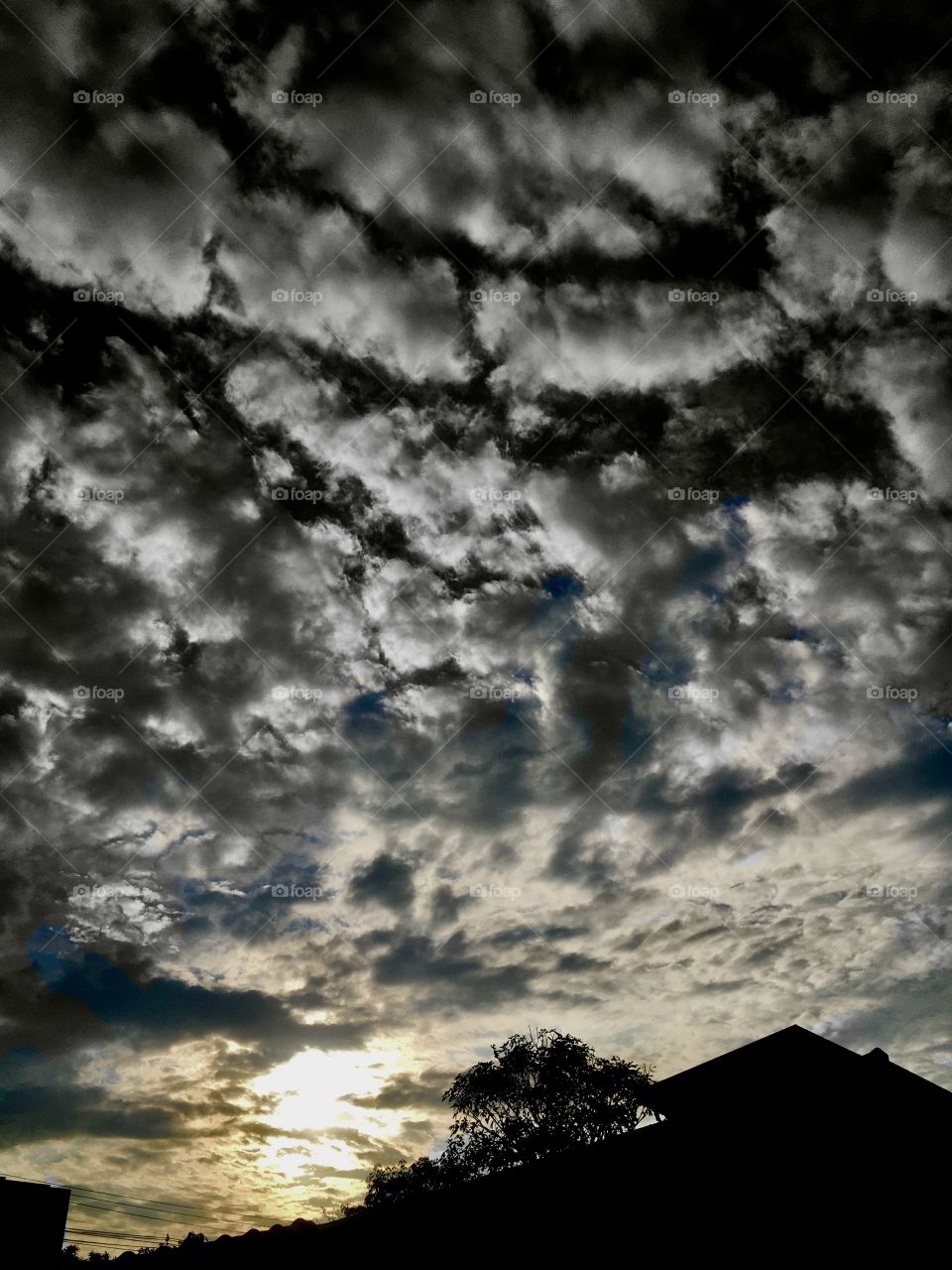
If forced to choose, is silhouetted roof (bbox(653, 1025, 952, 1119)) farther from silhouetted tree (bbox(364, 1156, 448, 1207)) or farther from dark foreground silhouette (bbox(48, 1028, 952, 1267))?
silhouetted tree (bbox(364, 1156, 448, 1207))

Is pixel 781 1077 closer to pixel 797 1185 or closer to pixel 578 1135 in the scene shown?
pixel 797 1185

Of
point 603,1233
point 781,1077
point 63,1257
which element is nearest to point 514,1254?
point 603,1233

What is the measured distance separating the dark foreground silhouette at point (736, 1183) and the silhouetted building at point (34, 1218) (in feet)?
57.6

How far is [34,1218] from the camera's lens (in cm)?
2306

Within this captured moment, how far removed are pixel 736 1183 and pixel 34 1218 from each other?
25.0 metres

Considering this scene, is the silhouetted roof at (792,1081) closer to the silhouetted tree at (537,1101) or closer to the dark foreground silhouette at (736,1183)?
the dark foreground silhouette at (736,1183)

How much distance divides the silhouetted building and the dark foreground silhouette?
17543 millimetres

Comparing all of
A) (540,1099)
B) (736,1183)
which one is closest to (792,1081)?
(736,1183)

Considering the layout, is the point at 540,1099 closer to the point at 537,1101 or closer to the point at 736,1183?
the point at 537,1101

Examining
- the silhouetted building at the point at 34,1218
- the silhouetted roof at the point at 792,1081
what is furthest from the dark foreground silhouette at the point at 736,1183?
the silhouetted building at the point at 34,1218

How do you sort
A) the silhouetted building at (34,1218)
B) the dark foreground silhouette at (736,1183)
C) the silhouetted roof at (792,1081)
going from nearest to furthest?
the dark foreground silhouette at (736,1183) → the silhouetted roof at (792,1081) → the silhouetted building at (34,1218)

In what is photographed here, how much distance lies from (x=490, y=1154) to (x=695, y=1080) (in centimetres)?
2260

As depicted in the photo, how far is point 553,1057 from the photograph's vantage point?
1214 inches

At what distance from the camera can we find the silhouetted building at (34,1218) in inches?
885
